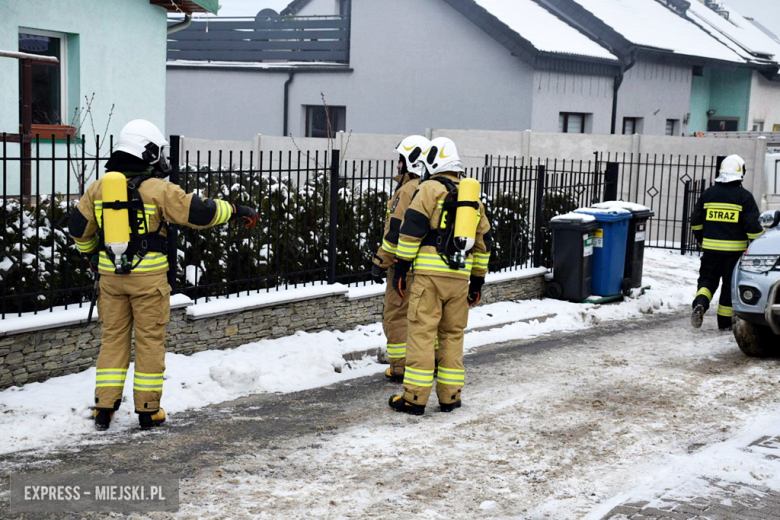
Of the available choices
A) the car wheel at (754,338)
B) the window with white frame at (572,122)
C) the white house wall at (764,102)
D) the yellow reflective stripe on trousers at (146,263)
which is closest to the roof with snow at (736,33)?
the white house wall at (764,102)

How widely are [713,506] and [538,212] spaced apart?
7134mm

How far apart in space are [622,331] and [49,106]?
7606mm

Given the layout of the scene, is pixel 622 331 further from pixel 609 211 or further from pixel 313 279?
pixel 313 279

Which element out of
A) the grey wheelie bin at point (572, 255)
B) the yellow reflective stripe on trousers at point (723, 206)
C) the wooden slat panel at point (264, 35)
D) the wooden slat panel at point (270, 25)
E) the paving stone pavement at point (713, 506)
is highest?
the wooden slat panel at point (270, 25)

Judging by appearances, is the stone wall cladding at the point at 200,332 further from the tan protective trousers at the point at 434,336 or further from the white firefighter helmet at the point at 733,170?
the white firefighter helmet at the point at 733,170

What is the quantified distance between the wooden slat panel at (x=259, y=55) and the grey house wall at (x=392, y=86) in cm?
67

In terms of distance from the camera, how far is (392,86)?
75.7 feet

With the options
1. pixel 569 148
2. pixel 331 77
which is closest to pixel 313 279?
pixel 569 148

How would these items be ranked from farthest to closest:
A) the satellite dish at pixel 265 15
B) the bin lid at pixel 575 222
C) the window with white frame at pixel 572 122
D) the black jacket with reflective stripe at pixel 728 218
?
the satellite dish at pixel 265 15, the window with white frame at pixel 572 122, the bin lid at pixel 575 222, the black jacket with reflective stripe at pixel 728 218

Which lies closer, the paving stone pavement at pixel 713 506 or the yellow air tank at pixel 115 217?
the paving stone pavement at pixel 713 506

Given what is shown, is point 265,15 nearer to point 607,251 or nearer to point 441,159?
point 607,251

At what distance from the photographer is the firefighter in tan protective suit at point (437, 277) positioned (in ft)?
21.5

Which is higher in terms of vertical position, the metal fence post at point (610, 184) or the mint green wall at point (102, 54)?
the mint green wall at point (102, 54)

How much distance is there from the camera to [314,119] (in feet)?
80.2
